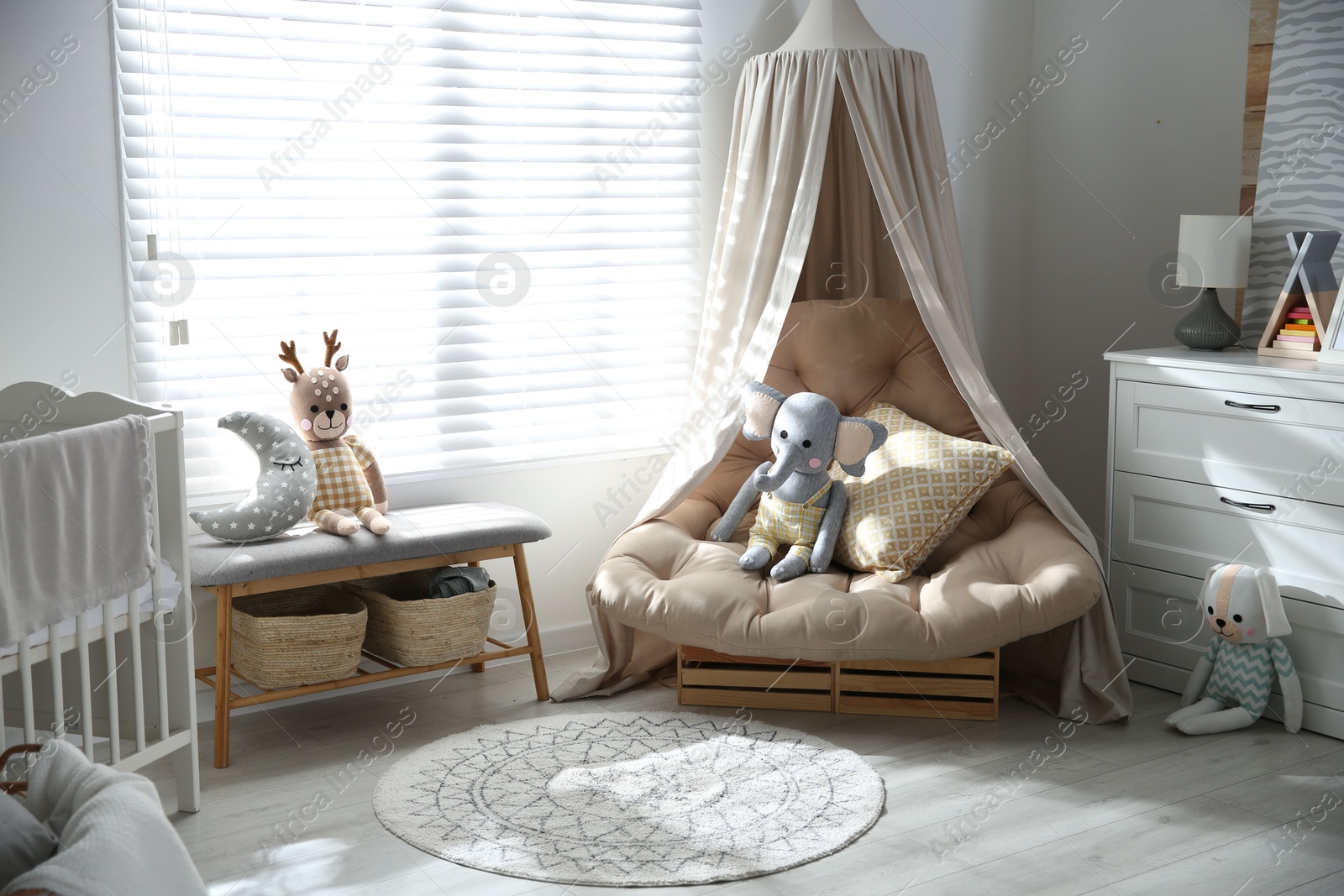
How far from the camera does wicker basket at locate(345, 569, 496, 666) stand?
2.75m

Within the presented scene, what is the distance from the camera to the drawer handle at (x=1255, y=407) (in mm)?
2674

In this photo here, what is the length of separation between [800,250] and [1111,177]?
122cm

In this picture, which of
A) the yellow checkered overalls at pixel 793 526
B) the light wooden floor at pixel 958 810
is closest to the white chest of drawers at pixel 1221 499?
the light wooden floor at pixel 958 810

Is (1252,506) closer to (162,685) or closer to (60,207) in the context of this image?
(162,685)

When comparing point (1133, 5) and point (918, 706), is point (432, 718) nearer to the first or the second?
point (918, 706)

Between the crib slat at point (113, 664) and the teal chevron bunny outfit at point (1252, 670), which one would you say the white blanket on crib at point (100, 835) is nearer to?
the crib slat at point (113, 664)

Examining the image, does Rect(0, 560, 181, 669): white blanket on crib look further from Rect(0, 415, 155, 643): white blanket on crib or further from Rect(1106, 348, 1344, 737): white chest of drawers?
Rect(1106, 348, 1344, 737): white chest of drawers

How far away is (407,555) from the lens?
2.70m

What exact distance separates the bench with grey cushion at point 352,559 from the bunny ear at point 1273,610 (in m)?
1.68

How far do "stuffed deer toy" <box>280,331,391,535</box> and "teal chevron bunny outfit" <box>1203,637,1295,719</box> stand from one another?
2011 mm

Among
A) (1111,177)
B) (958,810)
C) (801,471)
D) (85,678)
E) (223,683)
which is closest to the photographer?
(85,678)

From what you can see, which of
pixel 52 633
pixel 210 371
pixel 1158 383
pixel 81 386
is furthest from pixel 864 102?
pixel 52 633

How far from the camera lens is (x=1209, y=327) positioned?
297 cm

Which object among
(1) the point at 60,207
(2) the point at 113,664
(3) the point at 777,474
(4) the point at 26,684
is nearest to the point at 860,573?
(3) the point at 777,474
